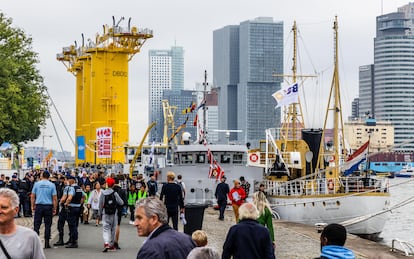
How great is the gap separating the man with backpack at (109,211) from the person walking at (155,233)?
1215 centimetres

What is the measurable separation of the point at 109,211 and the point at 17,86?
102 ft

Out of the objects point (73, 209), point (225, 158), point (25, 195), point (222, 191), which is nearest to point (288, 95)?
point (225, 158)

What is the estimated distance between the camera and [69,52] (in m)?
125

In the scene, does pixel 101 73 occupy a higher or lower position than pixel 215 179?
higher

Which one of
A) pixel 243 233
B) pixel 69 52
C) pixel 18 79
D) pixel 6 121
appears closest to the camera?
pixel 243 233

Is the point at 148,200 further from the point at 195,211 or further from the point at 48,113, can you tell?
the point at 48,113

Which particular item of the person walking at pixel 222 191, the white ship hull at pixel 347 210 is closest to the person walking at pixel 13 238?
the person walking at pixel 222 191

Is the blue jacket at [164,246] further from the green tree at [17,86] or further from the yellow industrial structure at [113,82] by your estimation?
the yellow industrial structure at [113,82]

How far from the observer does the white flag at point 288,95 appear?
46969 millimetres

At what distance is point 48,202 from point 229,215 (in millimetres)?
21099

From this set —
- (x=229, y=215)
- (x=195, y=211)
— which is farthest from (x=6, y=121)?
(x=195, y=211)

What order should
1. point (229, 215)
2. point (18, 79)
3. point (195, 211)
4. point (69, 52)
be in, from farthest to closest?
point (69, 52)
point (18, 79)
point (229, 215)
point (195, 211)

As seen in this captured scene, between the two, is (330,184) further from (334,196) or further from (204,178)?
(204,178)

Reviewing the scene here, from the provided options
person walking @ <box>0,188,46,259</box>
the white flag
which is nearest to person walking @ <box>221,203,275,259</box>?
person walking @ <box>0,188,46,259</box>
